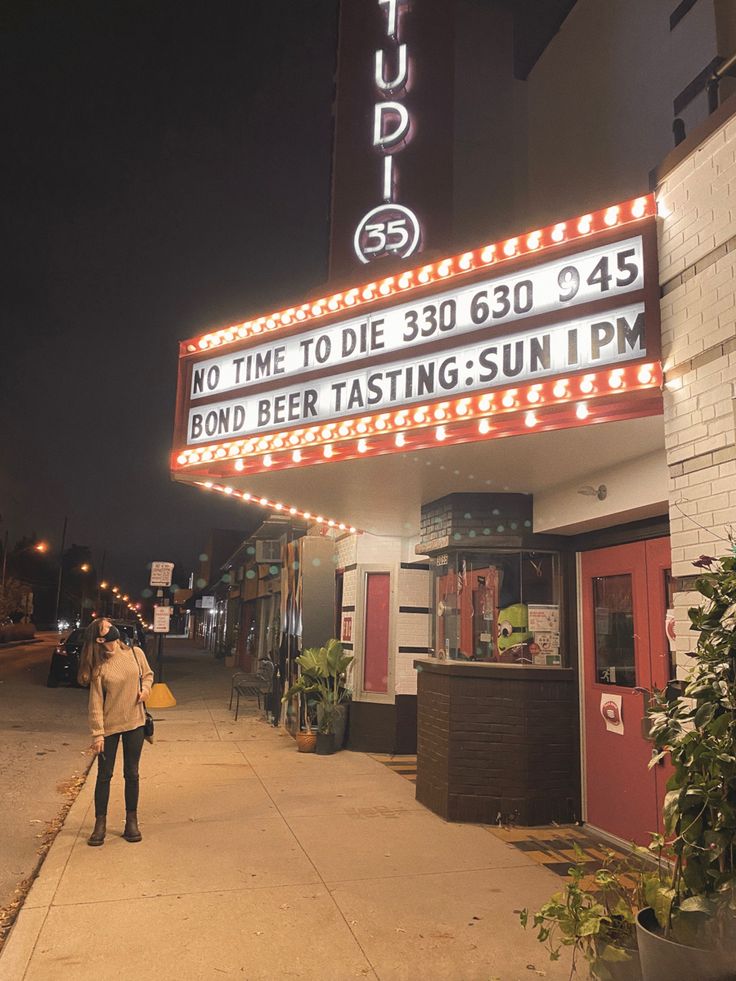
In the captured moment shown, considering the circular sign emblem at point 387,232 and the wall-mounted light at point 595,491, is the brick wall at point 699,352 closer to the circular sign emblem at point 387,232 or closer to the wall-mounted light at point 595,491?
the wall-mounted light at point 595,491

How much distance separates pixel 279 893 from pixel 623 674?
3420 millimetres

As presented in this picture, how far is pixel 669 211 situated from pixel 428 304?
1.83 meters

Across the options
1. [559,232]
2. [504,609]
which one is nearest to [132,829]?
[504,609]

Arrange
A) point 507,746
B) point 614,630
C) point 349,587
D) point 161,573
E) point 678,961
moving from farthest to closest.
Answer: point 161,573, point 349,587, point 507,746, point 614,630, point 678,961

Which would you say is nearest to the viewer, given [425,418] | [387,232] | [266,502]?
[425,418]

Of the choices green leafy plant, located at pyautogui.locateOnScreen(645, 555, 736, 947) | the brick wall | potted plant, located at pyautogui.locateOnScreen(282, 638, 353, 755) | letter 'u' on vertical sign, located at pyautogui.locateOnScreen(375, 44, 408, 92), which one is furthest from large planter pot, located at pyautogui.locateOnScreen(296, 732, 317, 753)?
letter 'u' on vertical sign, located at pyautogui.locateOnScreen(375, 44, 408, 92)

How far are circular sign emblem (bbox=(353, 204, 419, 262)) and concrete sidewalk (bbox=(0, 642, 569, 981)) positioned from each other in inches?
224

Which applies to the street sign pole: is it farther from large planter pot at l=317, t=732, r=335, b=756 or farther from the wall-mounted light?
the wall-mounted light

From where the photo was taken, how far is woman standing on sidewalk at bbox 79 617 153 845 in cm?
605

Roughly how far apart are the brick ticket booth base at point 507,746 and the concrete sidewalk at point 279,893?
1.15 feet

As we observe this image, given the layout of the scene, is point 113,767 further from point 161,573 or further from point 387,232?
point 161,573

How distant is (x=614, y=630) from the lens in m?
6.69

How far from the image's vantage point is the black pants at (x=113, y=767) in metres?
6.04

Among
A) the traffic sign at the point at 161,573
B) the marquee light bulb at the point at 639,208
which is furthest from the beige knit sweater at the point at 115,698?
the traffic sign at the point at 161,573
